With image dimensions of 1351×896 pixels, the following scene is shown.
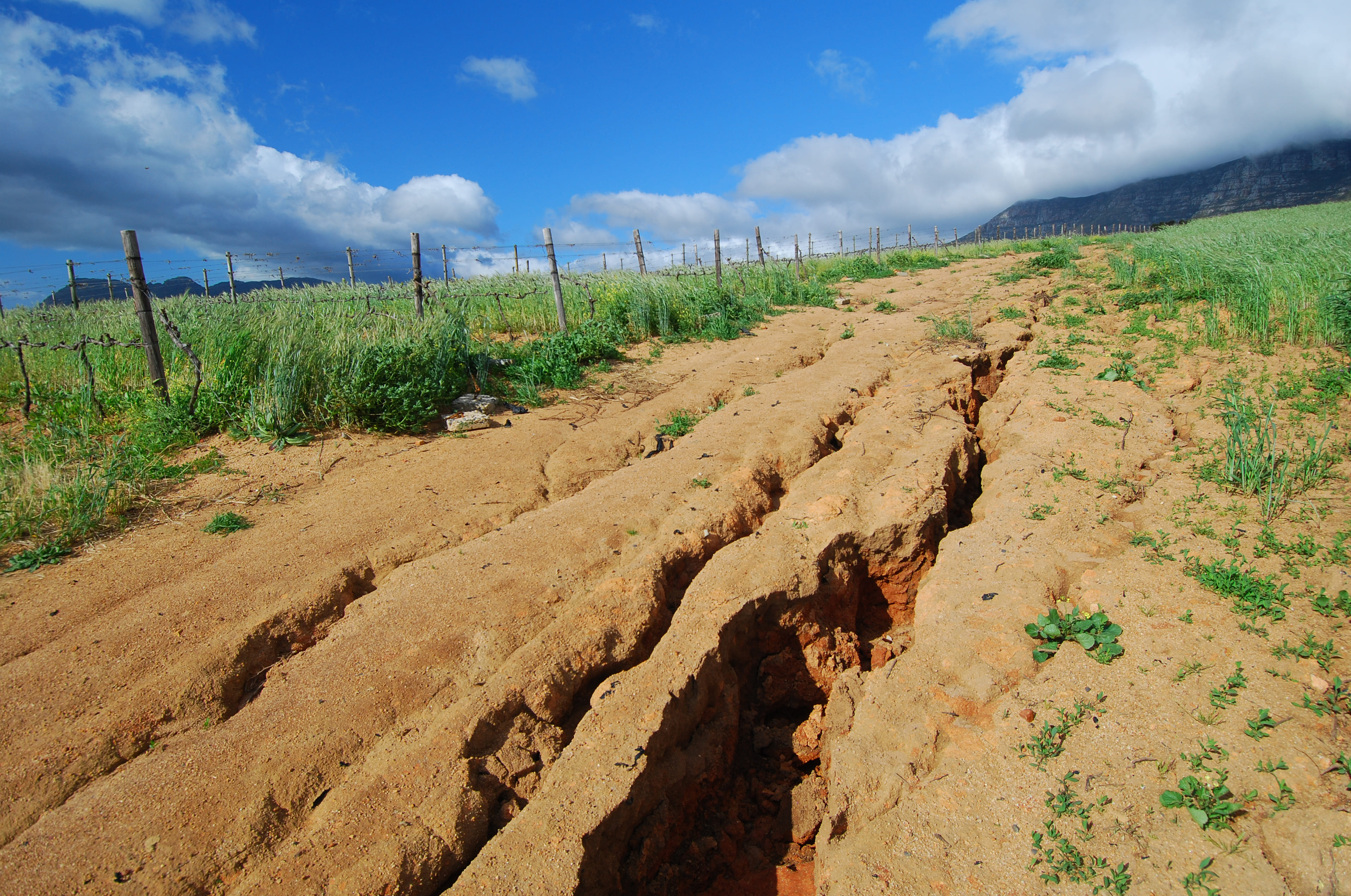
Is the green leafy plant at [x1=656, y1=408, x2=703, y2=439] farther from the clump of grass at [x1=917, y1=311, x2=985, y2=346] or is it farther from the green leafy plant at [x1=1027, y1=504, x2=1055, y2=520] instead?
the clump of grass at [x1=917, y1=311, x2=985, y2=346]

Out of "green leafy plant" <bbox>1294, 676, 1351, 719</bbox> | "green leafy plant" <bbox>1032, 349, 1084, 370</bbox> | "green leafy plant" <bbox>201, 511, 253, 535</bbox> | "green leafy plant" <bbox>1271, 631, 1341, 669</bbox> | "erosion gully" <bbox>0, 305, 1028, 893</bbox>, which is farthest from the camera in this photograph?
"green leafy plant" <bbox>1032, 349, 1084, 370</bbox>

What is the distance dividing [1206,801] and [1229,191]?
3710 inches

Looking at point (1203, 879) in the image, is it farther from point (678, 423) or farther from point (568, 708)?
point (678, 423)

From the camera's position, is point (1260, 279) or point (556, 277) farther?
point (556, 277)

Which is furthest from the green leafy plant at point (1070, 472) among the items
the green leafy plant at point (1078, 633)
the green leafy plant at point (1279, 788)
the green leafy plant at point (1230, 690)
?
the green leafy plant at point (1279, 788)

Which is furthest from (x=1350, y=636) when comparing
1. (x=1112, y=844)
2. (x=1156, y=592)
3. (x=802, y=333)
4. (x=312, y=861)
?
(x=802, y=333)

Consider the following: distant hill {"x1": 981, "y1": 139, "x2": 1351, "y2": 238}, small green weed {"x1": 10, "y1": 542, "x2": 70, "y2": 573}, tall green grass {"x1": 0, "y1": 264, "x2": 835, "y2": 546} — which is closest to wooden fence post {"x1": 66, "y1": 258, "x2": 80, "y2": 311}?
tall green grass {"x1": 0, "y1": 264, "x2": 835, "y2": 546}

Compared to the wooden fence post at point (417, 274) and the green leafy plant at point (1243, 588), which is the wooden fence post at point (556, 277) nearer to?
the wooden fence post at point (417, 274)

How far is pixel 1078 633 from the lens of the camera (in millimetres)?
2602

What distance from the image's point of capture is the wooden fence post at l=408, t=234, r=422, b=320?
7496 mm

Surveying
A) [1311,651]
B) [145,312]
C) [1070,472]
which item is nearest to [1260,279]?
[1070,472]

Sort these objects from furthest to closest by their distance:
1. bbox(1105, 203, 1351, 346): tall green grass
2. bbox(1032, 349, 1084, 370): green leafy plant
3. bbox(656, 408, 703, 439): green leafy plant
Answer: bbox(1032, 349, 1084, 370): green leafy plant → bbox(656, 408, 703, 439): green leafy plant → bbox(1105, 203, 1351, 346): tall green grass

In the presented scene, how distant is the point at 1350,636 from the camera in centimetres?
235

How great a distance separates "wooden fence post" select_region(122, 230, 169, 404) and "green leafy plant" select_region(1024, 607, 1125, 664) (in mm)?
6635
